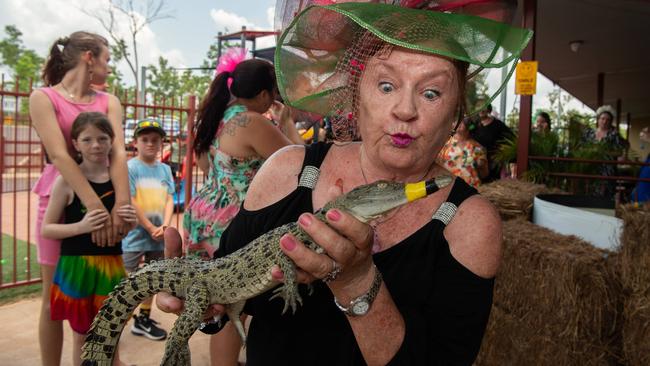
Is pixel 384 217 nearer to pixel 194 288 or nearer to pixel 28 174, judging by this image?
pixel 194 288

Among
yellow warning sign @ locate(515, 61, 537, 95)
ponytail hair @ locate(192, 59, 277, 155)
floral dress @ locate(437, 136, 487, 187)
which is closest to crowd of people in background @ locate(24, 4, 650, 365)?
ponytail hair @ locate(192, 59, 277, 155)

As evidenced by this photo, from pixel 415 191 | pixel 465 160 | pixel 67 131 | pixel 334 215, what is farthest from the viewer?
pixel 465 160

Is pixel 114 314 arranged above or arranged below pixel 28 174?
below

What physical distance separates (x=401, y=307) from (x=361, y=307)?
11.9 inches

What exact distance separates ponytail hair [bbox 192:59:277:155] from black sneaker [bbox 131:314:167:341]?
2.21m

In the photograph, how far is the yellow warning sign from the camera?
6.03 metres

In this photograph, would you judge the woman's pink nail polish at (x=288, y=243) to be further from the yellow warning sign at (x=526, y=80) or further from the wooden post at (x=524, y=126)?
the yellow warning sign at (x=526, y=80)

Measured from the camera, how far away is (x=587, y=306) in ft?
9.80

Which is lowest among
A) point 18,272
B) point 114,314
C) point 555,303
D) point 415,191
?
point 18,272

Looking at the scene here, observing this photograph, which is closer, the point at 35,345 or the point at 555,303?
the point at 555,303

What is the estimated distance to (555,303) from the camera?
310 cm

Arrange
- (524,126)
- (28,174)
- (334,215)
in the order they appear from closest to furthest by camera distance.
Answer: (334,215) → (524,126) → (28,174)

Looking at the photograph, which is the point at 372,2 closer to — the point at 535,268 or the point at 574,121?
the point at 535,268

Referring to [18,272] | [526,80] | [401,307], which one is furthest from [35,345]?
A: [526,80]
